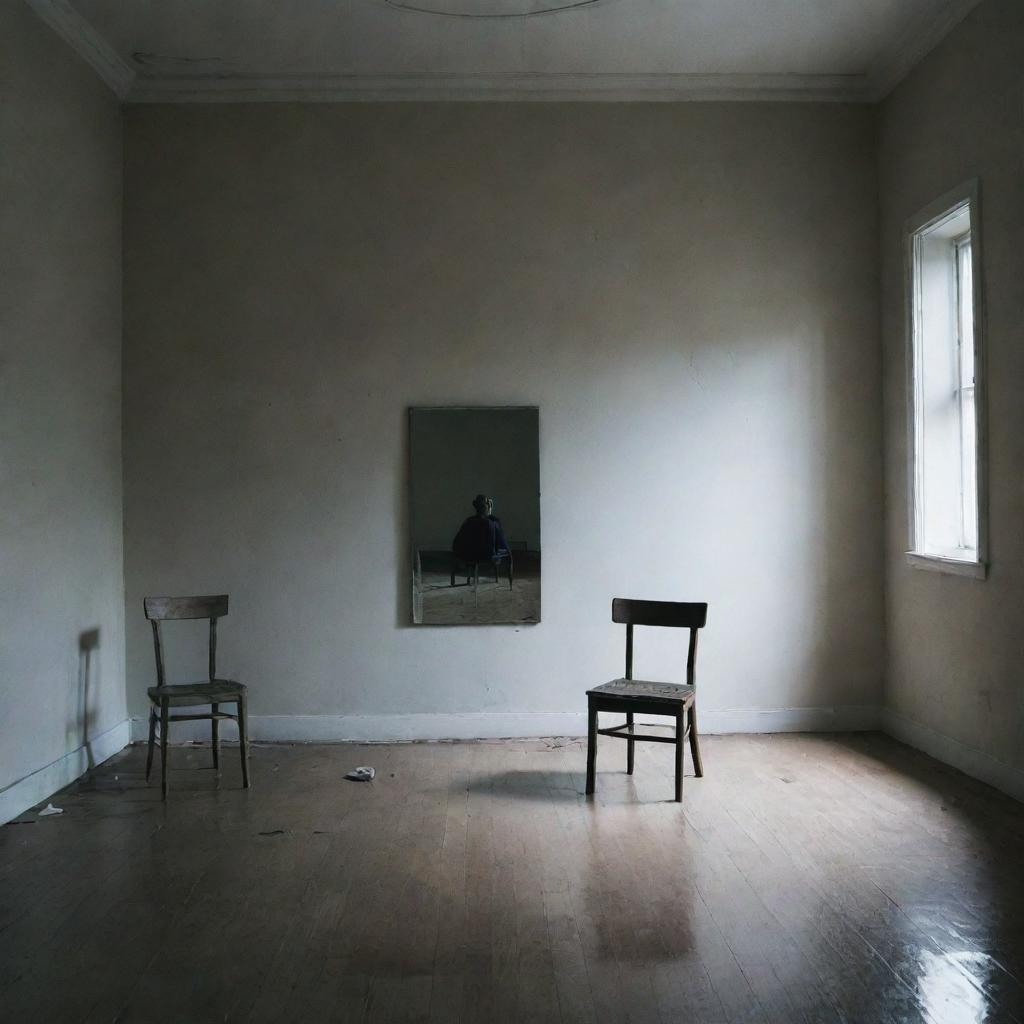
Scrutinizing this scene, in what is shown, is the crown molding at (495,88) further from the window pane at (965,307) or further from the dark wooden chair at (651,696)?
the dark wooden chair at (651,696)

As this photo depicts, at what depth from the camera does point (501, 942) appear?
2.95 m

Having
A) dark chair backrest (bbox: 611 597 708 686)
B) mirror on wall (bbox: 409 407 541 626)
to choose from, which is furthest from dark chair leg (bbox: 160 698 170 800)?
dark chair backrest (bbox: 611 597 708 686)

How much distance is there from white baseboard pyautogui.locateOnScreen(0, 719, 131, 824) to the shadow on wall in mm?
16

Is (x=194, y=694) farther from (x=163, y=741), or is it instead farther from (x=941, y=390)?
(x=941, y=390)

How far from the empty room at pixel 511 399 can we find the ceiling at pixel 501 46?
0.08 feet

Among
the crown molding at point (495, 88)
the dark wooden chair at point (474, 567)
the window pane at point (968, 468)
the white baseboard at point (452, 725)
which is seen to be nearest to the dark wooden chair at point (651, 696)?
the white baseboard at point (452, 725)

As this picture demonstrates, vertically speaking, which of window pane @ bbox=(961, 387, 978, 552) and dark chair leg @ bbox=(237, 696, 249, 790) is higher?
window pane @ bbox=(961, 387, 978, 552)

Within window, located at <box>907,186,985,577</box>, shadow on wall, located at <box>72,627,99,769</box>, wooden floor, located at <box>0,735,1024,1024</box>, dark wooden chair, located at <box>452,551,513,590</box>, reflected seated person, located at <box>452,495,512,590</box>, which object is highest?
window, located at <box>907,186,985,577</box>

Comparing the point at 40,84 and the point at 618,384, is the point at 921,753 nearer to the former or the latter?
the point at 618,384

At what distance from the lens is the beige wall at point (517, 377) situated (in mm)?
5438

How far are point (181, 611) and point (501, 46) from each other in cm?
328

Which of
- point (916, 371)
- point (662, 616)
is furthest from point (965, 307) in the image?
point (662, 616)

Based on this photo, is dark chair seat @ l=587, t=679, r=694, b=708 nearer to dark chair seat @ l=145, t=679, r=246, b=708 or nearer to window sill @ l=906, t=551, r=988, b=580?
window sill @ l=906, t=551, r=988, b=580

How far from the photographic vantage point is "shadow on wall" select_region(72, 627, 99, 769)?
191 inches
